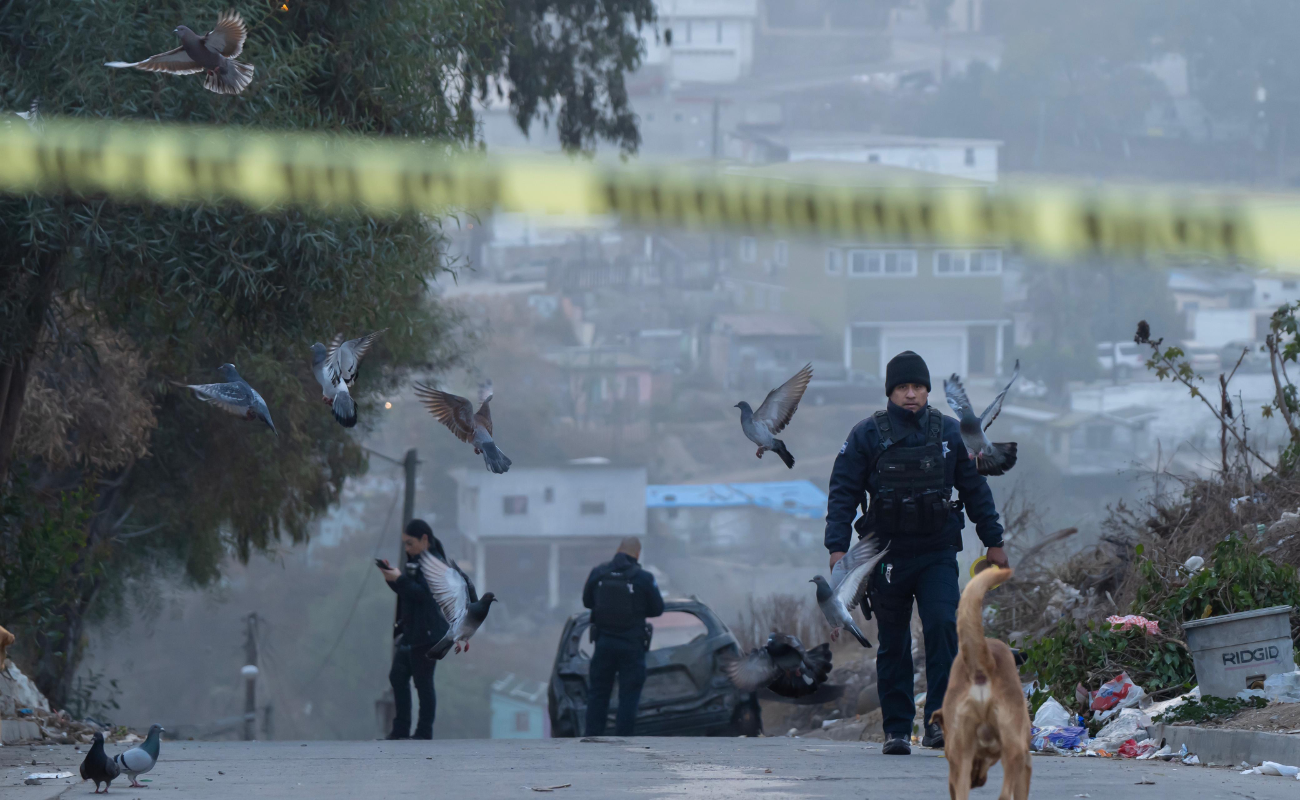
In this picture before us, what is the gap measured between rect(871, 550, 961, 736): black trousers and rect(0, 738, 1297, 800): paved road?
10.7 inches

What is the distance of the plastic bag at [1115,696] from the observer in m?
8.00

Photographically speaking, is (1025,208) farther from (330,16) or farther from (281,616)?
(281,616)

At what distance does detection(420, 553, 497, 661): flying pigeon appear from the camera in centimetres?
845

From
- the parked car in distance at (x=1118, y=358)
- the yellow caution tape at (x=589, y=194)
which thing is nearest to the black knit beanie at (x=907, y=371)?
the yellow caution tape at (x=589, y=194)

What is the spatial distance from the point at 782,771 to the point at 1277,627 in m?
2.56

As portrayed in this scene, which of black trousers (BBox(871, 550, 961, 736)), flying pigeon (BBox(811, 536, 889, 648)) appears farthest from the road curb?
flying pigeon (BBox(811, 536, 889, 648))

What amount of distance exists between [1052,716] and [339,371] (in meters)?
4.33

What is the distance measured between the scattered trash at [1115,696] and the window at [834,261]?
64.2m

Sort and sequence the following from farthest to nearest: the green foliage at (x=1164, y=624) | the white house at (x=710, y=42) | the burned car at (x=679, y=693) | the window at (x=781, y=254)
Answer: the white house at (x=710, y=42) → the window at (x=781, y=254) → the burned car at (x=679, y=693) → the green foliage at (x=1164, y=624)

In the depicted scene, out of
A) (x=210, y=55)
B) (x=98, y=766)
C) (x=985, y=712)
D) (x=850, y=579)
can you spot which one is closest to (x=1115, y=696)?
(x=850, y=579)

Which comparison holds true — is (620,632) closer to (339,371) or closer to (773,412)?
(773,412)

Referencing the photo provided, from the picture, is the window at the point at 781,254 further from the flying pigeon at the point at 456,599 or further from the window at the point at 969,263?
the flying pigeon at the point at 456,599

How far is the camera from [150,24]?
29.2 ft

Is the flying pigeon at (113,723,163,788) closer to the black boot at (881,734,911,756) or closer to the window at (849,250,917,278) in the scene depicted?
the black boot at (881,734,911,756)
